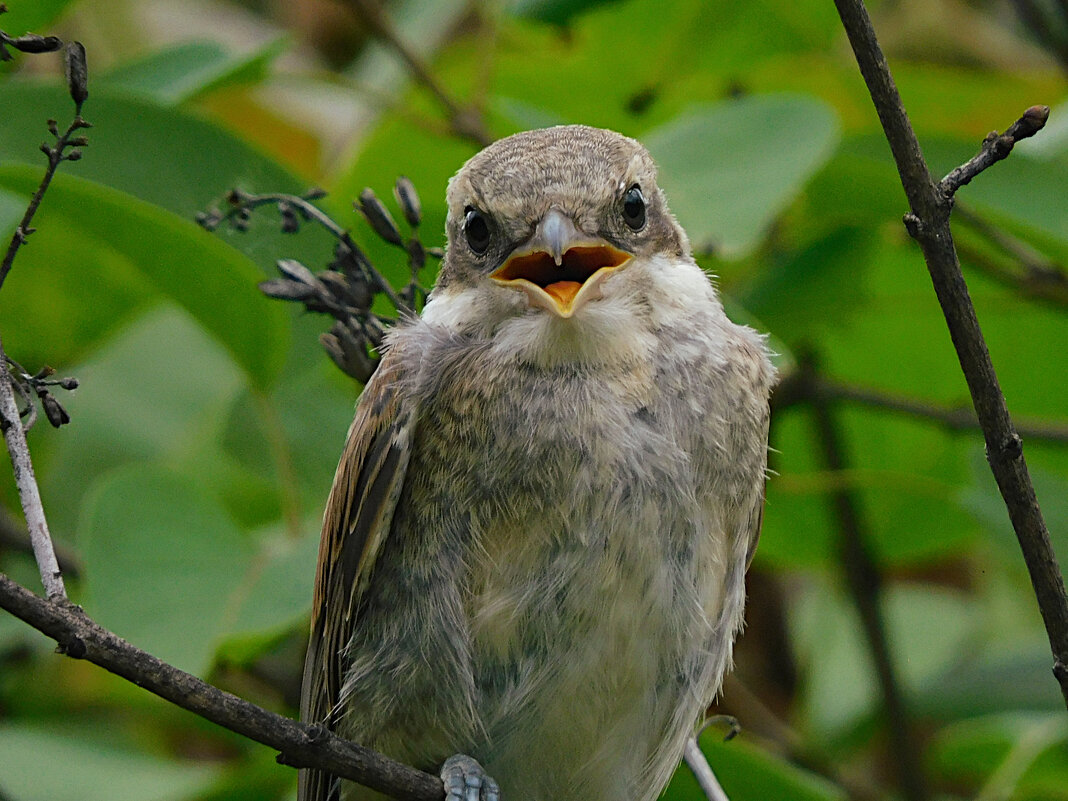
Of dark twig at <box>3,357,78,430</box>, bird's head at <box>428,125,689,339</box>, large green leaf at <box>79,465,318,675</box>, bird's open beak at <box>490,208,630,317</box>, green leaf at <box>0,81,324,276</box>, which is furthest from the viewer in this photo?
green leaf at <box>0,81,324,276</box>

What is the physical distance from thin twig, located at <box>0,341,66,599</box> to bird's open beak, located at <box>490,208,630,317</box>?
39.1 inches

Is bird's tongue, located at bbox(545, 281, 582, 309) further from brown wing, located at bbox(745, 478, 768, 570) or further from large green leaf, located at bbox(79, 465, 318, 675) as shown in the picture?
large green leaf, located at bbox(79, 465, 318, 675)

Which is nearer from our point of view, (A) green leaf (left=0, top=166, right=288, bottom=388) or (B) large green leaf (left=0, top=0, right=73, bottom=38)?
(A) green leaf (left=0, top=166, right=288, bottom=388)

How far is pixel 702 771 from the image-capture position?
9.19ft

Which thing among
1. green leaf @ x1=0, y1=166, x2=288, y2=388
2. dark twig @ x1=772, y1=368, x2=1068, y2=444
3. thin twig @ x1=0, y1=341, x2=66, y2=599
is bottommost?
thin twig @ x1=0, y1=341, x2=66, y2=599

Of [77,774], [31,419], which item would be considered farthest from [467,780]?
[77,774]

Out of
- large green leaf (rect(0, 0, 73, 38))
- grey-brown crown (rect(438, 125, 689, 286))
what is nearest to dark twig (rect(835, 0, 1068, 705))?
grey-brown crown (rect(438, 125, 689, 286))

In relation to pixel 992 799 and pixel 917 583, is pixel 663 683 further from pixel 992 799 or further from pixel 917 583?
pixel 917 583

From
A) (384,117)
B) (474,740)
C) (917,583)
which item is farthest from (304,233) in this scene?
(917,583)

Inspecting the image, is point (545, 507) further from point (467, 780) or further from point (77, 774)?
point (77, 774)

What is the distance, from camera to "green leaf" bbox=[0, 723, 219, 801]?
337 cm

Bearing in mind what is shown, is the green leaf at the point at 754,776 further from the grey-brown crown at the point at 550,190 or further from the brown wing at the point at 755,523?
the grey-brown crown at the point at 550,190

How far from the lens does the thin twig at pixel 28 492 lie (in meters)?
1.78

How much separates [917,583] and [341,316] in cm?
395
